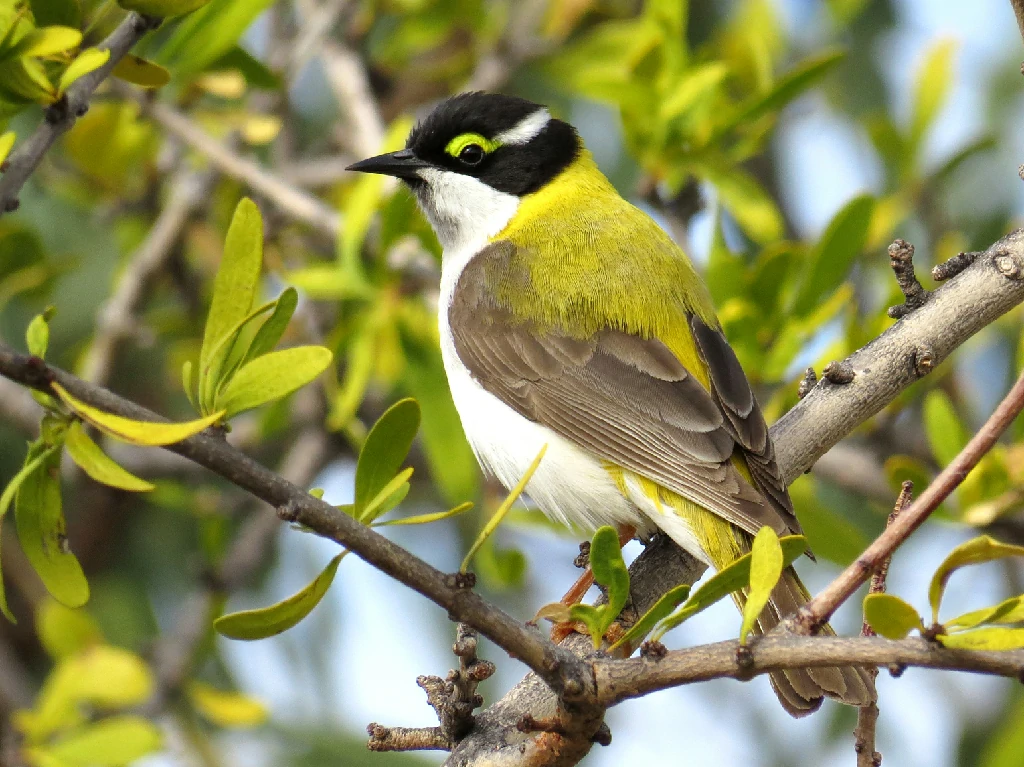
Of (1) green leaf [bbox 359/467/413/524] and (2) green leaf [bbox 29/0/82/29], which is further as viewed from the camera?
(2) green leaf [bbox 29/0/82/29]

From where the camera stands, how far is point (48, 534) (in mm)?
→ 2068

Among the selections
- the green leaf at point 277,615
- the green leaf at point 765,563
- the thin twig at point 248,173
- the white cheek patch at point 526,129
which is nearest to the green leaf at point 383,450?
the green leaf at point 277,615

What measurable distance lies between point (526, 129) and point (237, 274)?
106 inches

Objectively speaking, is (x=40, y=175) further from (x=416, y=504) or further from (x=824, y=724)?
(x=824, y=724)

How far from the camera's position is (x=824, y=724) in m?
5.45

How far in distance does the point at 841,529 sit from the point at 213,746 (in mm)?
2672

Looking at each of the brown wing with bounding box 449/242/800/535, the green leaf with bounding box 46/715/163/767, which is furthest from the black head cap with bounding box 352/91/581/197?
the green leaf with bounding box 46/715/163/767

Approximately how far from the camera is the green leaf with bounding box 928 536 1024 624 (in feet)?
5.51

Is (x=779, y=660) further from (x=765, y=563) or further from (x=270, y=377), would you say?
(x=270, y=377)

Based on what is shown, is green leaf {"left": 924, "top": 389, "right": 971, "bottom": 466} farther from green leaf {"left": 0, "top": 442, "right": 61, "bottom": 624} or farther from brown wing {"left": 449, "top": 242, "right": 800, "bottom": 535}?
green leaf {"left": 0, "top": 442, "right": 61, "bottom": 624}

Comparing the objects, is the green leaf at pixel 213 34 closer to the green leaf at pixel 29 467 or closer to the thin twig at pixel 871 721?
the green leaf at pixel 29 467

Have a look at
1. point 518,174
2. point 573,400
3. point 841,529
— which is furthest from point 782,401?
point 518,174

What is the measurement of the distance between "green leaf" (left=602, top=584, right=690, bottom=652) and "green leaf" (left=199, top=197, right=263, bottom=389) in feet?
2.68

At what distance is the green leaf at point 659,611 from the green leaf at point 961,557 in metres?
0.36
